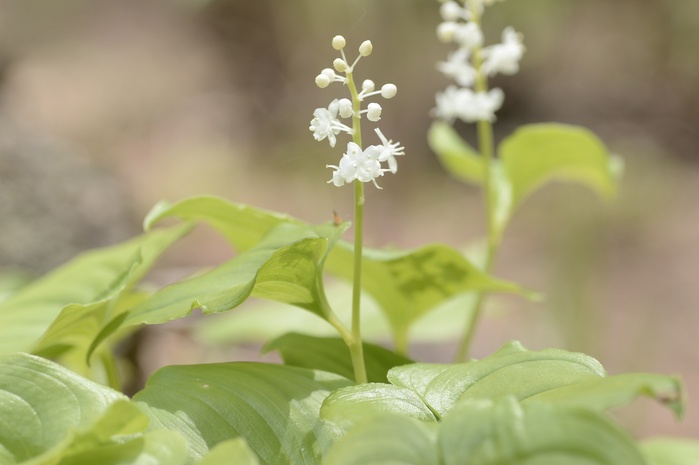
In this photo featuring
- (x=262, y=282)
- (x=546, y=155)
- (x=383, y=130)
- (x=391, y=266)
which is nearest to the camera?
(x=262, y=282)

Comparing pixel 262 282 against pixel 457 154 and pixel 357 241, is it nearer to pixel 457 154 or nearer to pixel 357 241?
pixel 357 241

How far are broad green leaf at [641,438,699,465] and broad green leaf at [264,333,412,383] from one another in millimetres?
292

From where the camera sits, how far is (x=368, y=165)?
2.14 feet

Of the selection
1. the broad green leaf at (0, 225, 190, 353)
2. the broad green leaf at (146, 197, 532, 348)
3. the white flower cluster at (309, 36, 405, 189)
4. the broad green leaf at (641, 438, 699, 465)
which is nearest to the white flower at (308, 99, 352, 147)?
the white flower cluster at (309, 36, 405, 189)

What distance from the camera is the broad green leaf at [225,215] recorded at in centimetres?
82

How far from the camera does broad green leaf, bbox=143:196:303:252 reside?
0.82 m

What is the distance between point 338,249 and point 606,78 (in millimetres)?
5150

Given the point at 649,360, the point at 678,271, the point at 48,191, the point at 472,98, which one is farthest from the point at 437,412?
the point at 678,271

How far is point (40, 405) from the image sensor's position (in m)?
0.61

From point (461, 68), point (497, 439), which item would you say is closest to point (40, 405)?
point (497, 439)

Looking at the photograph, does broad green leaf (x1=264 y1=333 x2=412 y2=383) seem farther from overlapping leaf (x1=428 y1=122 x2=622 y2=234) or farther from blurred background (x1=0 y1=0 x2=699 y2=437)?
blurred background (x1=0 y1=0 x2=699 y2=437)

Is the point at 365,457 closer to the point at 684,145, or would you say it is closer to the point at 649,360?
the point at 649,360

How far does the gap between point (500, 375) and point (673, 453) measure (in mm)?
272

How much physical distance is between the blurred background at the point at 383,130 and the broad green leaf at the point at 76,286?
0.92 metres
